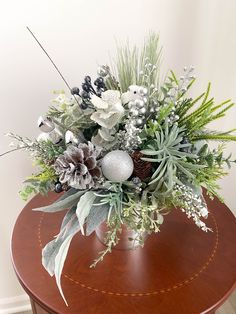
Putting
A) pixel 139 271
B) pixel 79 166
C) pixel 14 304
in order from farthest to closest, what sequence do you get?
pixel 14 304 → pixel 139 271 → pixel 79 166

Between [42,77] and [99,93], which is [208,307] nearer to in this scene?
[99,93]

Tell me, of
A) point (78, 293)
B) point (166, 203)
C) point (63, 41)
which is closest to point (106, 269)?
point (78, 293)

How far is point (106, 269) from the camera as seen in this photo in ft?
2.75

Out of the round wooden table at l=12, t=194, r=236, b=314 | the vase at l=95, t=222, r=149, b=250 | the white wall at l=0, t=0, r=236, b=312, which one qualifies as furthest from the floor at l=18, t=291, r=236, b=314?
the white wall at l=0, t=0, r=236, b=312

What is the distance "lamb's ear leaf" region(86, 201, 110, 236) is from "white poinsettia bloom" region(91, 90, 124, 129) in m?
0.15

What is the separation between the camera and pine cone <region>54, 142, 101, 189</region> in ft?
2.15

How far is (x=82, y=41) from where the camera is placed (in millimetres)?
1037

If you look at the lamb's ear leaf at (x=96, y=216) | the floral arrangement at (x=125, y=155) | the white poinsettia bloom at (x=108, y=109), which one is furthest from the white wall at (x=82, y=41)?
the lamb's ear leaf at (x=96, y=216)

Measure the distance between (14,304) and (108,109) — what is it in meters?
1.07

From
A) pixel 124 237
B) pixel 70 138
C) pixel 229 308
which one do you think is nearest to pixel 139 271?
pixel 124 237

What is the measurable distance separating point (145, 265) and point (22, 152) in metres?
0.54

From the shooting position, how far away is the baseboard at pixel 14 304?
1.43m

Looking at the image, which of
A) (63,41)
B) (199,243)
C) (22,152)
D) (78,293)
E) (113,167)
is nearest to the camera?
(113,167)

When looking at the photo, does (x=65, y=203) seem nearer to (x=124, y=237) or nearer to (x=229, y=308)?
(x=124, y=237)
